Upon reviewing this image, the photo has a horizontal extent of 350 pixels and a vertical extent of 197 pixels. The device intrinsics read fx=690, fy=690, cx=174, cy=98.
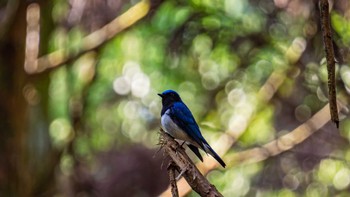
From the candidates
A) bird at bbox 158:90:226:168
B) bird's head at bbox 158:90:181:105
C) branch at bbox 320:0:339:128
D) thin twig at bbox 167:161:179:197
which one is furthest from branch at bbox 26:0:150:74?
branch at bbox 320:0:339:128

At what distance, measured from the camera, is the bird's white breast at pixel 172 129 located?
201 inches

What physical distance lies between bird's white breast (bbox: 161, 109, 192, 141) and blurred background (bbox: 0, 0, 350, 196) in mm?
1491

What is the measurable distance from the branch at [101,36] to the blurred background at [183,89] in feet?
0.04

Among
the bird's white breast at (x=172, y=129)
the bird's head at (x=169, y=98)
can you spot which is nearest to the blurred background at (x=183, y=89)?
the bird's head at (x=169, y=98)

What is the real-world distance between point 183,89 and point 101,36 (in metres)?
2.25

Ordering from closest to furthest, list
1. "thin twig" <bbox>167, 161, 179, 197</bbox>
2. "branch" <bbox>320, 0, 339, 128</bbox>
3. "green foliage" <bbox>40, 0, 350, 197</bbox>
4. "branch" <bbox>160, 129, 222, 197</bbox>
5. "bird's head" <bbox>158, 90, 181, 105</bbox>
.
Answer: "branch" <bbox>320, 0, 339, 128</bbox>, "thin twig" <bbox>167, 161, 179, 197</bbox>, "branch" <bbox>160, 129, 222, 197</bbox>, "bird's head" <bbox>158, 90, 181, 105</bbox>, "green foliage" <bbox>40, 0, 350, 197</bbox>

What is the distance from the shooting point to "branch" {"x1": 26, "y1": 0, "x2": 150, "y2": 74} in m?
7.38

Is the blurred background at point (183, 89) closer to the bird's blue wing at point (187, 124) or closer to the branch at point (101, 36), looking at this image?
the branch at point (101, 36)

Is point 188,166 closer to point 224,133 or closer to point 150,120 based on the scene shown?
point 224,133

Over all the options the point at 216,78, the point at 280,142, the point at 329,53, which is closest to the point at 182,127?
the point at 280,142

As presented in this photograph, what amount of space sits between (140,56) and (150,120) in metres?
1.29

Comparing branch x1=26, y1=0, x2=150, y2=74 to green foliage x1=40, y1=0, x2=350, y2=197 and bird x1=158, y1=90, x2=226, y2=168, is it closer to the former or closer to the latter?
green foliage x1=40, y1=0, x2=350, y2=197

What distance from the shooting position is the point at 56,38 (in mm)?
8211

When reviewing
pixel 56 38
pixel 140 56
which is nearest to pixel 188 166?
pixel 56 38
